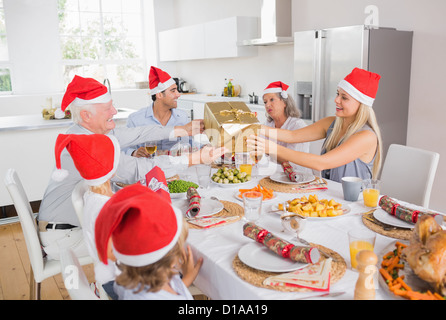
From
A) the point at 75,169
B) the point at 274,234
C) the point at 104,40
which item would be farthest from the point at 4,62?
the point at 274,234

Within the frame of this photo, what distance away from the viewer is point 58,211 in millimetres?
2033

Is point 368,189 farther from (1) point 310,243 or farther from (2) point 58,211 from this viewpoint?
(2) point 58,211

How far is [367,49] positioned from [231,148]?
206 centimetres

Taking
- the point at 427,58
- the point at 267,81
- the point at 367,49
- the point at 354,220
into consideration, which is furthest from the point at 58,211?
the point at 267,81

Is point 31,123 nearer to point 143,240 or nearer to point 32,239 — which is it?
point 32,239

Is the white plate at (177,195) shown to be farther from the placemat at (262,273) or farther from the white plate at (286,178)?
the placemat at (262,273)

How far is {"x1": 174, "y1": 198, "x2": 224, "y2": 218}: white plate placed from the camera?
1683 mm

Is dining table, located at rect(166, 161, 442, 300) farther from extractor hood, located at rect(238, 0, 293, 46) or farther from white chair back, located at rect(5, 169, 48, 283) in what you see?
extractor hood, located at rect(238, 0, 293, 46)

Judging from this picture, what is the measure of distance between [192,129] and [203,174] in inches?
22.7

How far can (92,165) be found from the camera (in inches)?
59.1

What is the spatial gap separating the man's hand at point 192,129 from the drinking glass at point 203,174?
500 mm

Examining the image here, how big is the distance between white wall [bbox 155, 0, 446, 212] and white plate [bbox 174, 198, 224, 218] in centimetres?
260

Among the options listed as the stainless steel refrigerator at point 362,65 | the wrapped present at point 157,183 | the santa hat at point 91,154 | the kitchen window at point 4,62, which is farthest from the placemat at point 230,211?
the kitchen window at point 4,62

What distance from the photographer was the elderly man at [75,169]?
2.02 m
